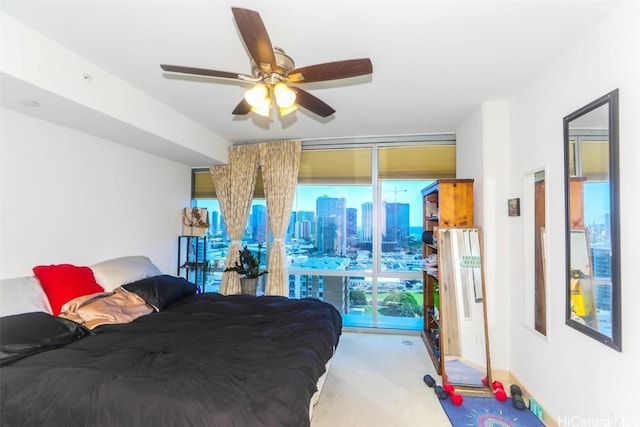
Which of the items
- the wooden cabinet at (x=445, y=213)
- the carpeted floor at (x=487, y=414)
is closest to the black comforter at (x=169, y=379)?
the carpeted floor at (x=487, y=414)

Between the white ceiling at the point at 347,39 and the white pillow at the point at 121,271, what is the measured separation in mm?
1550

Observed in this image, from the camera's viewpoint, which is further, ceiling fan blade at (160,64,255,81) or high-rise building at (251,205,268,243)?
high-rise building at (251,205,268,243)

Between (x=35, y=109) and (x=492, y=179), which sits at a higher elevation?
(x=35, y=109)

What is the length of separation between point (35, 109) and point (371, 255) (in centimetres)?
381

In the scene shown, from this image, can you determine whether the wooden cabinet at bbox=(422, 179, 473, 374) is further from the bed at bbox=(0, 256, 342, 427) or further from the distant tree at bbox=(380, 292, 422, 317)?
the bed at bbox=(0, 256, 342, 427)

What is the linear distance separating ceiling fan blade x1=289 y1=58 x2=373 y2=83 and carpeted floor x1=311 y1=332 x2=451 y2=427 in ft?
8.22

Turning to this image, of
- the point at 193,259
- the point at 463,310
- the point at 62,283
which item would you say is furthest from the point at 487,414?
the point at 193,259

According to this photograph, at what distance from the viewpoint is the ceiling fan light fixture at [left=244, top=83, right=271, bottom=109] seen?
1.82 m

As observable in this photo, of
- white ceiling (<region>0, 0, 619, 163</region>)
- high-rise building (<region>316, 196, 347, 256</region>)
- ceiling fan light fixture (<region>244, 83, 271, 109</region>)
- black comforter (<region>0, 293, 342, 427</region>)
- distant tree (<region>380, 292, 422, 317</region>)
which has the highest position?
white ceiling (<region>0, 0, 619, 163</region>)

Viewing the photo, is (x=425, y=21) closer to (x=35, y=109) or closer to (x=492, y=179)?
(x=492, y=179)

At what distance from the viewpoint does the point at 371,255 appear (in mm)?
4199

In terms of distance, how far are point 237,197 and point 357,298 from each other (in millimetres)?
2316

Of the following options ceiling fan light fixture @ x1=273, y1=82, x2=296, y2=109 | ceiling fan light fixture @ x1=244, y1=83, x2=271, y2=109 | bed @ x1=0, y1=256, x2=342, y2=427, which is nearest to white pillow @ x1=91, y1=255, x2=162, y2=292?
bed @ x1=0, y1=256, x2=342, y2=427

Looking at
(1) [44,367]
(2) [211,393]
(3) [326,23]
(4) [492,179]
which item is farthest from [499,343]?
(1) [44,367]
